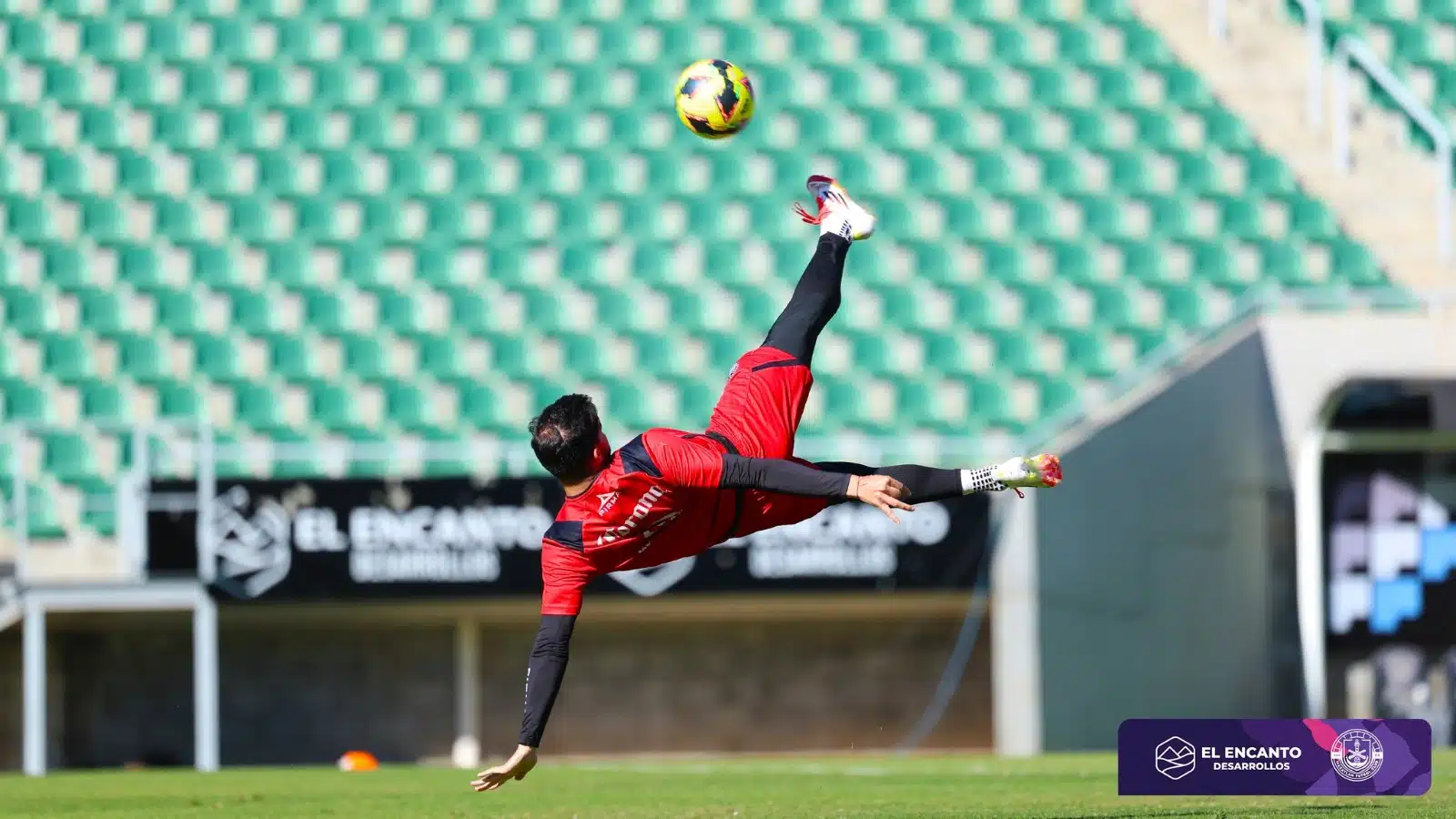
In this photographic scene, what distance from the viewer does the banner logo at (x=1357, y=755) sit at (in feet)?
20.9

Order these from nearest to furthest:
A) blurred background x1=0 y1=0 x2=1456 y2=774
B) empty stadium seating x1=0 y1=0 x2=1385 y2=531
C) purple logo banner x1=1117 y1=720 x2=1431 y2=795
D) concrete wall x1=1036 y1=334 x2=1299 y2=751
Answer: purple logo banner x1=1117 y1=720 x2=1431 y2=795, blurred background x1=0 y1=0 x2=1456 y2=774, concrete wall x1=1036 y1=334 x2=1299 y2=751, empty stadium seating x1=0 y1=0 x2=1385 y2=531

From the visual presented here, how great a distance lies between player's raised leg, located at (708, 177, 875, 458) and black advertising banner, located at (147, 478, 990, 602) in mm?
5289

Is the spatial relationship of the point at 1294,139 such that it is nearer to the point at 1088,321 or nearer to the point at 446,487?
the point at 1088,321

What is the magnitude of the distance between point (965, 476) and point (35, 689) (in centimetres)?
794

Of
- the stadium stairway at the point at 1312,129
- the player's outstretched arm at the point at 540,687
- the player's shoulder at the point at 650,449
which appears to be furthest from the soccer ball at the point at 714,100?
the stadium stairway at the point at 1312,129

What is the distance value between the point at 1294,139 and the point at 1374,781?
10622mm

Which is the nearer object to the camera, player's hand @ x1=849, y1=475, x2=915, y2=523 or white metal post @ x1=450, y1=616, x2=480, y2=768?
player's hand @ x1=849, y1=475, x2=915, y2=523

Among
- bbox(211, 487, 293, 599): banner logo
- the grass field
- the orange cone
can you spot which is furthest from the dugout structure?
bbox(211, 487, 293, 599): banner logo

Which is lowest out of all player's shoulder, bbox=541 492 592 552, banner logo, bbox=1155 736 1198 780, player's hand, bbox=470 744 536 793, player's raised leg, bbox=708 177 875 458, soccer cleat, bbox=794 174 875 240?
banner logo, bbox=1155 736 1198 780

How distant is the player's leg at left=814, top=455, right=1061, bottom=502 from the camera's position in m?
6.20

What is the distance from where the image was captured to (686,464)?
19.9ft

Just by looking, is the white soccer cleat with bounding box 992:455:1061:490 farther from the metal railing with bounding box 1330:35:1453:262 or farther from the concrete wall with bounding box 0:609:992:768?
the metal railing with bounding box 1330:35:1453:262

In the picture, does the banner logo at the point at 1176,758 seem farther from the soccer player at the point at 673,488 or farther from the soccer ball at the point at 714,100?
the soccer ball at the point at 714,100

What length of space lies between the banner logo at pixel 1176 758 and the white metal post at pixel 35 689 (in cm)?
794
